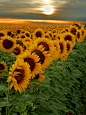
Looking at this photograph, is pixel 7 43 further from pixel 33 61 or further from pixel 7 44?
pixel 33 61

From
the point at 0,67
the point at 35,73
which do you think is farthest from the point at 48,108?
the point at 0,67

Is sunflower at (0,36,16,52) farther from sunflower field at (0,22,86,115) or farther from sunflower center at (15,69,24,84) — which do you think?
sunflower center at (15,69,24,84)

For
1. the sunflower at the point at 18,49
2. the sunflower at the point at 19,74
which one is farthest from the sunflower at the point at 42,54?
the sunflower at the point at 18,49

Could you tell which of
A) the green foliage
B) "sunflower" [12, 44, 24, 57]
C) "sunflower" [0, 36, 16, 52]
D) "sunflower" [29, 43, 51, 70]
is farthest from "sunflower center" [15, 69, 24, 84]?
"sunflower" [0, 36, 16, 52]

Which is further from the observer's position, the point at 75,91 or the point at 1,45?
the point at 75,91

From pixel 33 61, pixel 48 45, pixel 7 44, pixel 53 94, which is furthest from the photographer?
pixel 7 44

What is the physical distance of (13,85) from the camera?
2477mm

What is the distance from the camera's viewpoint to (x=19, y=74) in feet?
7.73

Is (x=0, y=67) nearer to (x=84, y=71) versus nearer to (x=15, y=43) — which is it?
(x=15, y=43)

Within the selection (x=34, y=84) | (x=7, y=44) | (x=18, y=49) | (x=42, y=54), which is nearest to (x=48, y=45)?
(x=42, y=54)

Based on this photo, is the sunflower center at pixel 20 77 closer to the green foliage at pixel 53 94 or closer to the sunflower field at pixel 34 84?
the sunflower field at pixel 34 84

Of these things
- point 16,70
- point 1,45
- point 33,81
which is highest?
point 1,45

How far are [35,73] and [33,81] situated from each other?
159mm

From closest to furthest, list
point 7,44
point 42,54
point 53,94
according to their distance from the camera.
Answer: point 42,54, point 53,94, point 7,44
